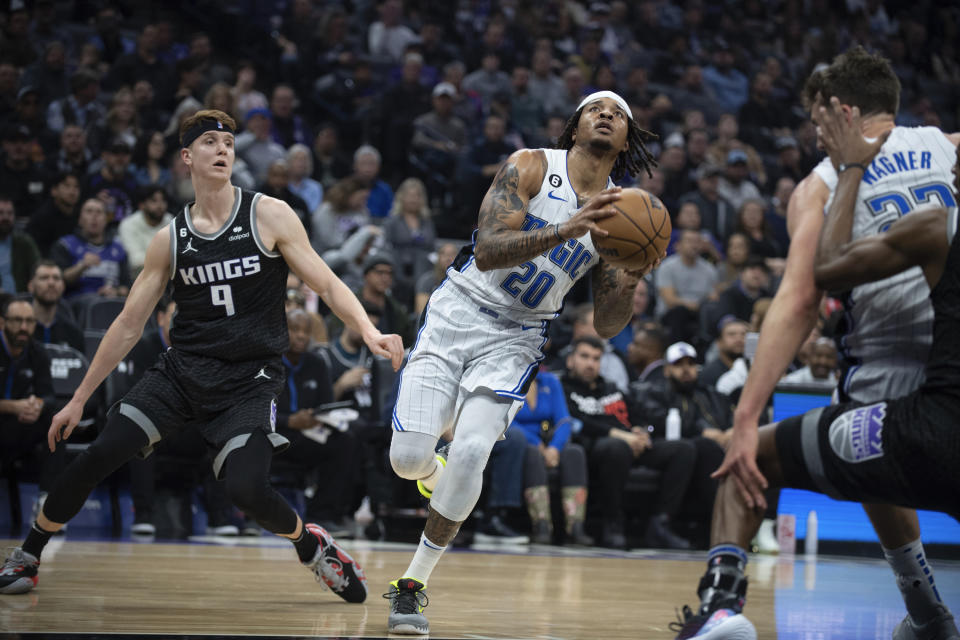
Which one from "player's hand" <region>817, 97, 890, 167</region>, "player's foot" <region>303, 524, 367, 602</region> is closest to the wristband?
"player's hand" <region>817, 97, 890, 167</region>

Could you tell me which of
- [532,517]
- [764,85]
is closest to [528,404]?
[532,517]

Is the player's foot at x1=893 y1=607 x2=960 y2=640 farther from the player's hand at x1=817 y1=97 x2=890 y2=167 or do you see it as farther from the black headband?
the black headband

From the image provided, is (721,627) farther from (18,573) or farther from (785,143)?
(785,143)

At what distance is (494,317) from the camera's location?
4.85m

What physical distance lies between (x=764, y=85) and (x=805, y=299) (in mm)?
14565

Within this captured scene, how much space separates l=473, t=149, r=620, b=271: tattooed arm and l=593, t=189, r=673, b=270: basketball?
0.62 feet

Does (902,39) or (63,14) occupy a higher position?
(902,39)

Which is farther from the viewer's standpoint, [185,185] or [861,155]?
[185,185]

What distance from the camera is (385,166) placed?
13.8 meters

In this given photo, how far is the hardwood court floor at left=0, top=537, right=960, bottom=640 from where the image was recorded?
14.5ft

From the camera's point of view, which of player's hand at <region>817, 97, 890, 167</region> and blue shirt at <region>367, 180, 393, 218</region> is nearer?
player's hand at <region>817, 97, 890, 167</region>

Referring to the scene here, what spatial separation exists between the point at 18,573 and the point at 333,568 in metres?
1.36

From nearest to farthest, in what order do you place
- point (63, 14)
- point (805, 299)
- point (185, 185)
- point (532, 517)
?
point (805, 299) → point (532, 517) → point (185, 185) → point (63, 14)

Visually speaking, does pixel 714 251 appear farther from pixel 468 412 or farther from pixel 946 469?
pixel 946 469
